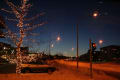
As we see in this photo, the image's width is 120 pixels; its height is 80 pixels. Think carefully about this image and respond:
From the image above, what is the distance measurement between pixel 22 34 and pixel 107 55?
83.1 m

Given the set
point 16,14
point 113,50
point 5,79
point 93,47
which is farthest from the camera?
point 113,50

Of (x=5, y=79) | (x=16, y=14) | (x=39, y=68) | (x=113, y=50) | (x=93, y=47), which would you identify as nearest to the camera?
(x=5, y=79)

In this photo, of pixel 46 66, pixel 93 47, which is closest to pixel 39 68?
pixel 46 66

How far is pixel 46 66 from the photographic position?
19.2 meters

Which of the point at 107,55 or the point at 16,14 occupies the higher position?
the point at 16,14

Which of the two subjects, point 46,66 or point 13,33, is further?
point 46,66

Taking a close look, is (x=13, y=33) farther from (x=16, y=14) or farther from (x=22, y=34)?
(x=16, y=14)

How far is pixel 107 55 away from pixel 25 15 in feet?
273

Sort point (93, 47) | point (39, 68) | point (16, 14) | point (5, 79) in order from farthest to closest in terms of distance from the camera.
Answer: point (39, 68) → point (93, 47) → point (16, 14) → point (5, 79)

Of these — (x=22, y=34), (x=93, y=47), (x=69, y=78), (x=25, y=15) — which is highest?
(x=25, y=15)

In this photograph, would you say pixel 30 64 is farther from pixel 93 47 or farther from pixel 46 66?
pixel 93 47

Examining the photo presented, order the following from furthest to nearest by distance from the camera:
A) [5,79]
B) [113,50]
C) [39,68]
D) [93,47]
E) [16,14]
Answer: [113,50] < [39,68] < [93,47] < [16,14] < [5,79]

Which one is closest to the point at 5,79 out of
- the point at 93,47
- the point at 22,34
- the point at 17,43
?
the point at 17,43

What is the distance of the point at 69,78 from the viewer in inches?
575
